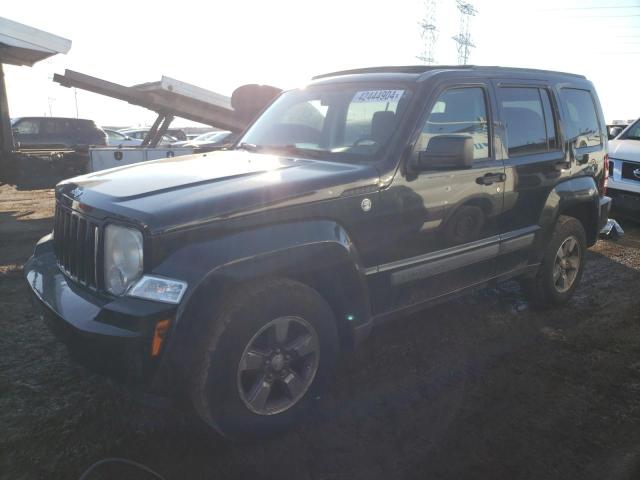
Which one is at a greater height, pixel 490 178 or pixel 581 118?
pixel 581 118

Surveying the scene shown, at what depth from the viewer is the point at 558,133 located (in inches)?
168

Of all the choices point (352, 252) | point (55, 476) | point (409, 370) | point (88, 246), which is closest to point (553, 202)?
point (409, 370)

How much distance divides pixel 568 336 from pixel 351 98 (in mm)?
2567

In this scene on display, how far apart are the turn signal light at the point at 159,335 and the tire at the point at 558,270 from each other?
3.35m

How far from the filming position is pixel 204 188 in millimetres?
2592

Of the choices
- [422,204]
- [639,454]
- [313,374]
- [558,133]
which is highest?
[558,133]

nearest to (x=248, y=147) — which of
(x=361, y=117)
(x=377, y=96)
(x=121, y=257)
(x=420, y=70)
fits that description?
(x=361, y=117)

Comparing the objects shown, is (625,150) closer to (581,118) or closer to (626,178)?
(626,178)

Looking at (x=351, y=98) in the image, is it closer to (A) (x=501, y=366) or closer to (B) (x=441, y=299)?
(B) (x=441, y=299)

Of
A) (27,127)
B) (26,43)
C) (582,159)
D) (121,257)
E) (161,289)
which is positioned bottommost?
(161,289)

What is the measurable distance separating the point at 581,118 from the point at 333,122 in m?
2.58

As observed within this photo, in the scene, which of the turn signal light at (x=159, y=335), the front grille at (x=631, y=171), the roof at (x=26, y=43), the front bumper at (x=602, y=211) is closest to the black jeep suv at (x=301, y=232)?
the turn signal light at (x=159, y=335)

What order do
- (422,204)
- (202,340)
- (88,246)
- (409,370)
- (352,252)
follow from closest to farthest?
(202,340)
(88,246)
(352,252)
(422,204)
(409,370)

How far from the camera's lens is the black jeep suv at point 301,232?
7.49ft
